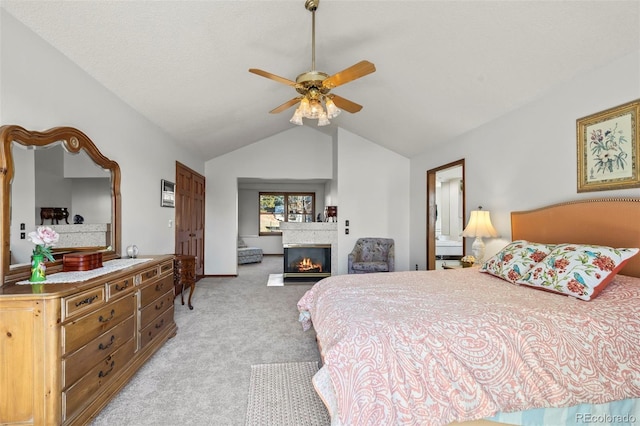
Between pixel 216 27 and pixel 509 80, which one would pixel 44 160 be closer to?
pixel 216 27

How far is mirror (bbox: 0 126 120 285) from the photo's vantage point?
180 centimetres

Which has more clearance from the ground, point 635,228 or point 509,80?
point 509,80

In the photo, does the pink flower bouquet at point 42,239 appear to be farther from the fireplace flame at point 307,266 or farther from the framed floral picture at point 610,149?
the fireplace flame at point 307,266

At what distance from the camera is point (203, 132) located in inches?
184

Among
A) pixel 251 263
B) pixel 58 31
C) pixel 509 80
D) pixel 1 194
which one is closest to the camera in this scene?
pixel 1 194

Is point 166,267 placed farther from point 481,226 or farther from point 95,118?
point 481,226

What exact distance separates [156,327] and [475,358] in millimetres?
2654

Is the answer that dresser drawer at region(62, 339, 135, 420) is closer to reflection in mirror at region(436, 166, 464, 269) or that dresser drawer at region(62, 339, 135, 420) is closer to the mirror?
the mirror

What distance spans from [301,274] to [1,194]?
4597 millimetres

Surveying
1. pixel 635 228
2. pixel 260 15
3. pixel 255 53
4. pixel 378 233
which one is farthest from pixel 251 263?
pixel 635 228

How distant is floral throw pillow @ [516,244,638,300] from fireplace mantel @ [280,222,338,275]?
402 cm

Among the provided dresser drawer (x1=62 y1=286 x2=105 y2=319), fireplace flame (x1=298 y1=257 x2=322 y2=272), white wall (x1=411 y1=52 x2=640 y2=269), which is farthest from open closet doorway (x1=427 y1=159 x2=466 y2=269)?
dresser drawer (x1=62 y1=286 x2=105 y2=319)

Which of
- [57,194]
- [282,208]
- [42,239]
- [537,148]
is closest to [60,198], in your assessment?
[57,194]

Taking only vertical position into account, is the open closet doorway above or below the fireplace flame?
above
